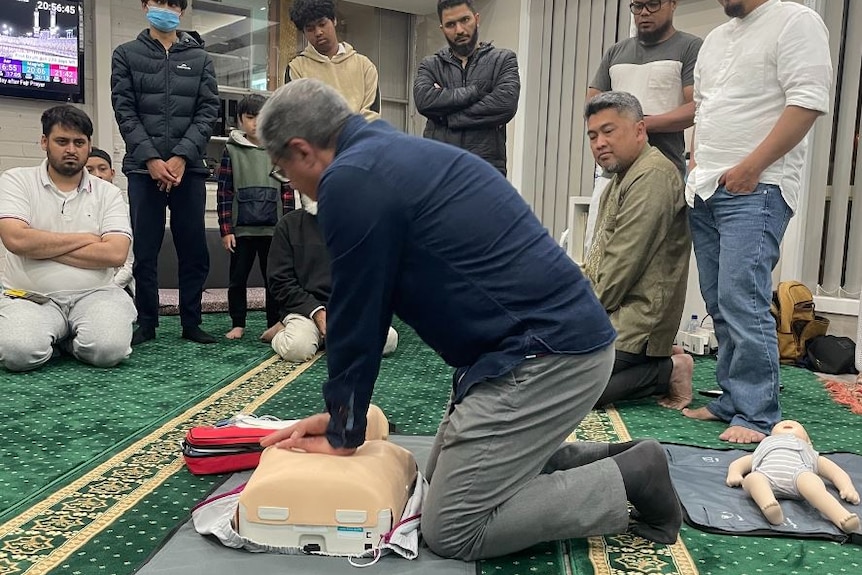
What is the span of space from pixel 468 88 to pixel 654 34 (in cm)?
85

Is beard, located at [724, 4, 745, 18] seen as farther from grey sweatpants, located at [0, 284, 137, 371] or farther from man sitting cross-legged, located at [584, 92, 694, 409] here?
grey sweatpants, located at [0, 284, 137, 371]

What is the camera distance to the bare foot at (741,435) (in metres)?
2.23

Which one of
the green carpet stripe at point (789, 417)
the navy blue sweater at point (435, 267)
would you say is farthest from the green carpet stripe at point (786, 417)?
the navy blue sweater at point (435, 267)

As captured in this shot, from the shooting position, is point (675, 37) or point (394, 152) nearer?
point (394, 152)

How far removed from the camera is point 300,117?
135 centimetres

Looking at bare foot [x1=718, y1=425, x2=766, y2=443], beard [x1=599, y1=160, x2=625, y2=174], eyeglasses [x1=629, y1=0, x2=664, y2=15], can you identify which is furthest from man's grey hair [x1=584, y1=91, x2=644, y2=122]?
bare foot [x1=718, y1=425, x2=766, y2=443]

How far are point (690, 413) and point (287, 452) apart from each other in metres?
1.61

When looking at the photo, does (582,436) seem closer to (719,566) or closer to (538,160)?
(719,566)

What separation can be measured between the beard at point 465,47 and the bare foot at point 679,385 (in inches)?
68.4

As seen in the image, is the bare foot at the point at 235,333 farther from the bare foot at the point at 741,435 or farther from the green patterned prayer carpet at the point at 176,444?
the bare foot at the point at 741,435

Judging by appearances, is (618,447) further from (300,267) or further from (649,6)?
(300,267)

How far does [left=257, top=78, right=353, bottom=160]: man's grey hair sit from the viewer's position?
1341 millimetres

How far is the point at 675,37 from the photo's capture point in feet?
9.87

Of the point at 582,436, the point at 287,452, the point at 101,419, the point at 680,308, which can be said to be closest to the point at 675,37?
the point at 680,308
